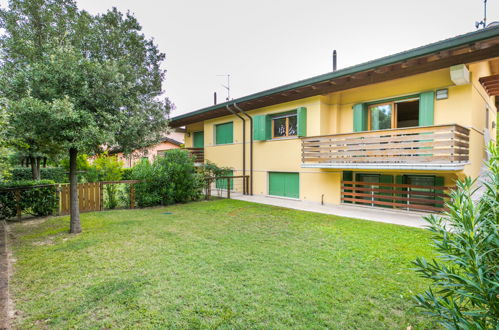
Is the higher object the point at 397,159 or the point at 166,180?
the point at 397,159

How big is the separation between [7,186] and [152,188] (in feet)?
13.0

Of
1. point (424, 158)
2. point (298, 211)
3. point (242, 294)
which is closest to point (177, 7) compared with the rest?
point (298, 211)

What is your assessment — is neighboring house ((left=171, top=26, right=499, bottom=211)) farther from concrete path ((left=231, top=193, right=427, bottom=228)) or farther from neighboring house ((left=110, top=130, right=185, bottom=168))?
neighboring house ((left=110, top=130, right=185, bottom=168))

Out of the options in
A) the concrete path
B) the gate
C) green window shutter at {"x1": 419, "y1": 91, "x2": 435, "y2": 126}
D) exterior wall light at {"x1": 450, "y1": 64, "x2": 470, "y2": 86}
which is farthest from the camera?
green window shutter at {"x1": 419, "y1": 91, "x2": 435, "y2": 126}

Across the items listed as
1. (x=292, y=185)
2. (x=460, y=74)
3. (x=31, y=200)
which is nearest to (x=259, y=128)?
(x=292, y=185)

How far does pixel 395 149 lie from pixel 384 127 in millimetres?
1887

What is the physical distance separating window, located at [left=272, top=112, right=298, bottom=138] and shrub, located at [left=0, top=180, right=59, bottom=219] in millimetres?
8846

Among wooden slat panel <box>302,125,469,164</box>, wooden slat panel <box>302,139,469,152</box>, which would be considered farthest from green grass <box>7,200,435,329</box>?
wooden slat panel <box>302,139,469,152</box>

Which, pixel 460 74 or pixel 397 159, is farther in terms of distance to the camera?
pixel 397 159

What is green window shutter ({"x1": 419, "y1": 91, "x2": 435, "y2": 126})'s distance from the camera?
755cm

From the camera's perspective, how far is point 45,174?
48.3ft

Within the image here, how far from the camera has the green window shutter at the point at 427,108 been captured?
24.8 feet

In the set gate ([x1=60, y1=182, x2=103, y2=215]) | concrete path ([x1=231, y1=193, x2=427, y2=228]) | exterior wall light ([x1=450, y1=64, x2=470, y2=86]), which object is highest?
exterior wall light ([x1=450, y1=64, x2=470, y2=86])

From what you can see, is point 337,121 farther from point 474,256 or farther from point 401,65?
point 474,256
